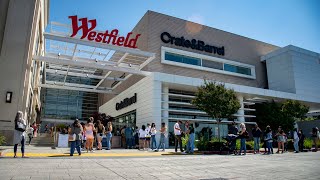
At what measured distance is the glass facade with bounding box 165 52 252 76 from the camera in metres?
26.5

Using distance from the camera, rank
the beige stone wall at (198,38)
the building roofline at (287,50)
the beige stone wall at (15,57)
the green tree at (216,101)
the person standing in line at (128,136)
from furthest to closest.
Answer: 1. the building roofline at (287,50)
2. the beige stone wall at (198,38)
3. the person standing in line at (128,136)
4. the green tree at (216,101)
5. the beige stone wall at (15,57)

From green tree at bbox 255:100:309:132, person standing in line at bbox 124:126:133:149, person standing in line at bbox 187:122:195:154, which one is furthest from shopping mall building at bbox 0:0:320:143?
person standing in line at bbox 187:122:195:154

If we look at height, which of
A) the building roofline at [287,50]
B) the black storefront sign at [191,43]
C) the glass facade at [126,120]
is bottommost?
the glass facade at [126,120]

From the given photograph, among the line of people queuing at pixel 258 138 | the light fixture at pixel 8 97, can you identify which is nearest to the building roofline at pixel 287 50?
the line of people queuing at pixel 258 138

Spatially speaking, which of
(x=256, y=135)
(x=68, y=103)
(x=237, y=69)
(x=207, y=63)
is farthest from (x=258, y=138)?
(x=68, y=103)

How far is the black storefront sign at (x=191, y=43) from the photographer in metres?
26.4

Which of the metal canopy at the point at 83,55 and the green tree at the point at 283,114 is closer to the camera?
the metal canopy at the point at 83,55

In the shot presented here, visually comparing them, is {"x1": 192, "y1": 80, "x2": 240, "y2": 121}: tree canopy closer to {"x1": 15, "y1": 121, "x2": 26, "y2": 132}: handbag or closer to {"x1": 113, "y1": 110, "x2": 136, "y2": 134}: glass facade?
{"x1": 113, "y1": 110, "x2": 136, "y2": 134}: glass facade

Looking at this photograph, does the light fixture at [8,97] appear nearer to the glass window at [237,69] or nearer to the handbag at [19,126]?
the handbag at [19,126]

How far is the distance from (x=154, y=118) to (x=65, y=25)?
1045 cm

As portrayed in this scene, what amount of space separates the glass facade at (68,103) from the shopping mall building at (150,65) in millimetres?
7021

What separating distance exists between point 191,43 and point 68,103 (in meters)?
26.3

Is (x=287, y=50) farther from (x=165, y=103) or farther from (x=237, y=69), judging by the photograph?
(x=165, y=103)

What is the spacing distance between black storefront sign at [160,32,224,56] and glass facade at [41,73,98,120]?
877 inches
